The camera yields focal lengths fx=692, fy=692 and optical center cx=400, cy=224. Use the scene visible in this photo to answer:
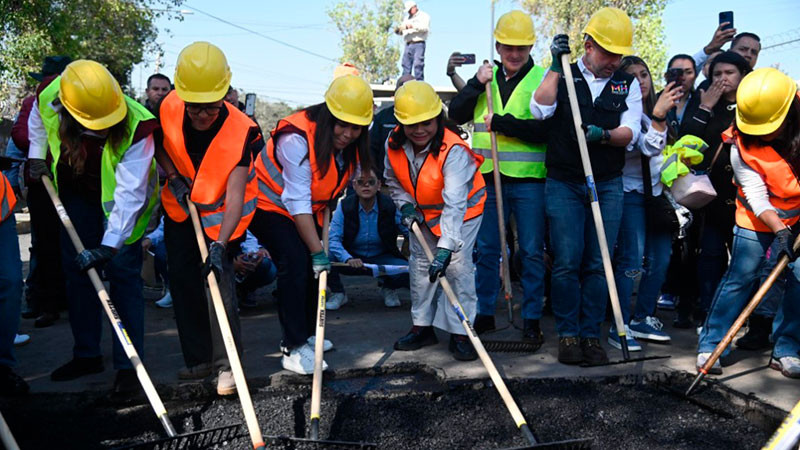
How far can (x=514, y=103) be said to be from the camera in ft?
14.5

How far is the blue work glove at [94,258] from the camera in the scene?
10.7ft

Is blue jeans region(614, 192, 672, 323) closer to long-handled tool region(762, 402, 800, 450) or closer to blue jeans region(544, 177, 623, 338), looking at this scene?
blue jeans region(544, 177, 623, 338)

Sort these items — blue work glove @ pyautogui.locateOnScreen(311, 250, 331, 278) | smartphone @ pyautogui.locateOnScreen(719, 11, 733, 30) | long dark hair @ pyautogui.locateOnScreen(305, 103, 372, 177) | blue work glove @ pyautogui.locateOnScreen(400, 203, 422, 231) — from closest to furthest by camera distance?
blue work glove @ pyautogui.locateOnScreen(311, 250, 331, 278)
long dark hair @ pyautogui.locateOnScreen(305, 103, 372, 177)
blue work glove @ pyautogui.locateOnScreen(400, 203, 422, 231)
smartphone @ pyautogui.locateOnScreen(719, 11, 733, 30)

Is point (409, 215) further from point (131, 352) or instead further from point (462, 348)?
point (131, 352)

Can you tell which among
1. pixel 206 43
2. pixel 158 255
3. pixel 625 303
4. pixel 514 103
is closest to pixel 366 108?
pixel 206 43

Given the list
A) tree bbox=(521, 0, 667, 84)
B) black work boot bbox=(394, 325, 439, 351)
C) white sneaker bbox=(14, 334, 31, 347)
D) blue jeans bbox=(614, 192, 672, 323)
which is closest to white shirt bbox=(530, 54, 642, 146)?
blue jeans bbox=(614, 192, 672, 323)

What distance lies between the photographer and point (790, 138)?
147 inches

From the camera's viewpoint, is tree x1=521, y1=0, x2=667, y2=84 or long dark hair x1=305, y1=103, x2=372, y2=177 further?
tree x1=521, y1=0, x2=667, y2=84

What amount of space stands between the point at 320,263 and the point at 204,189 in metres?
0.70

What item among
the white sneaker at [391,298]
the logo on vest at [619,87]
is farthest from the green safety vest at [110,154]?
the logo on vest at [619,87]

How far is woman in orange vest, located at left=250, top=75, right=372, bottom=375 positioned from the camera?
12.1 ft

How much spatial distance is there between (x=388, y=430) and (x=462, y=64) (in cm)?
297

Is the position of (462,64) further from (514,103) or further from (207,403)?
(207,403)

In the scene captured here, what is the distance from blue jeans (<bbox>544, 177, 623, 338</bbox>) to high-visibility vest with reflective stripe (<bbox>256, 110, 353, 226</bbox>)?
125cm
